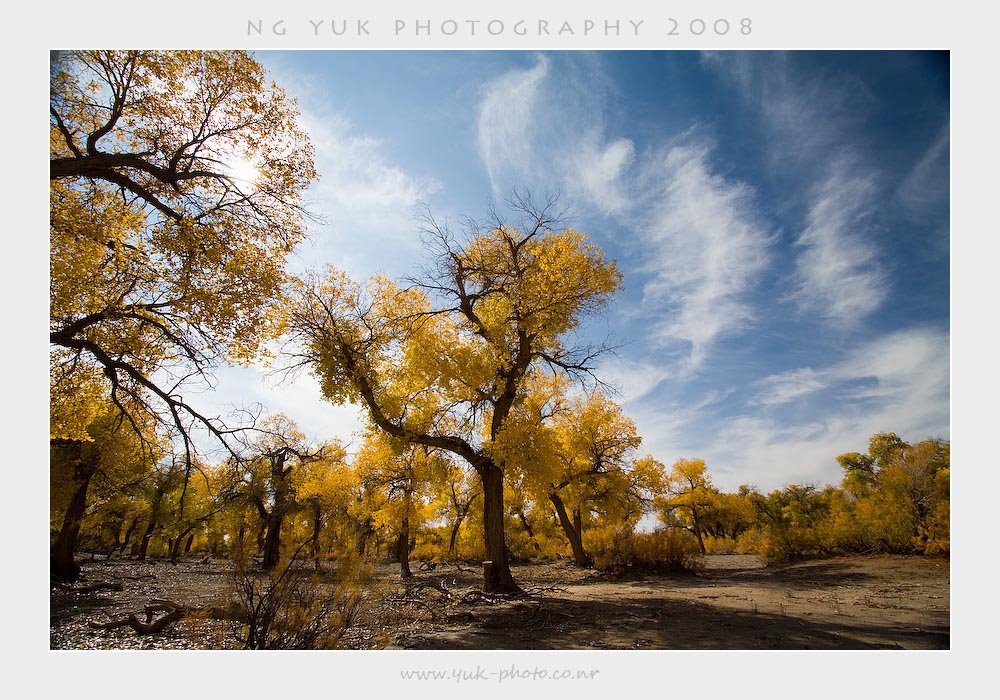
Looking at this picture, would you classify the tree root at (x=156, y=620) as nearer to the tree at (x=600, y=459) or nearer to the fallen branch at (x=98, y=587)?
the fallen branch at (x=98, y=587)

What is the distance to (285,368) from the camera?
7293mm

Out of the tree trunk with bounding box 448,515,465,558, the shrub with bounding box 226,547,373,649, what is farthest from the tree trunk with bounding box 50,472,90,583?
the tree trunk with bounding box 448,515,465,558

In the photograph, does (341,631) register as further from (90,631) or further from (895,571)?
(895,571)

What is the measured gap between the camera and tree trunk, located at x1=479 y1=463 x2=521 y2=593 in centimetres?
762

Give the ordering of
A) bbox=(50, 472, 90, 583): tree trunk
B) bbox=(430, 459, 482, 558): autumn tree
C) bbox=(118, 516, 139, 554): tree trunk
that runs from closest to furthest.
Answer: bbox=(50, 472, 90, 583): tree trunk → bbox=(118, 516, 139, 554): tree trunk → bbox=(430, 459, 482, 558): autumn tree

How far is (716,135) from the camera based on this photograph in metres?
5.37

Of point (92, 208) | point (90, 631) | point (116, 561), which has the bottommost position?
point (116, 561)

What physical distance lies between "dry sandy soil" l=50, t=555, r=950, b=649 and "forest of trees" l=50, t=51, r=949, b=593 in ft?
2.55

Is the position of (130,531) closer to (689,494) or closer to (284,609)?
(284,609)

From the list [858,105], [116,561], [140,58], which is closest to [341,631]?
[140,58]

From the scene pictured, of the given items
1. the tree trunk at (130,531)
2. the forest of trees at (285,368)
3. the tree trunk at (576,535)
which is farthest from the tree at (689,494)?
the tree trunk at (130,531)

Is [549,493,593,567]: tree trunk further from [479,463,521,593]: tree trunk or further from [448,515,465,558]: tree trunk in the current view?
[479,463,521,593]: tree trunk

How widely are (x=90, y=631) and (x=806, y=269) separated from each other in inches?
355

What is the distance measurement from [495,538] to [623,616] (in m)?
2.80
